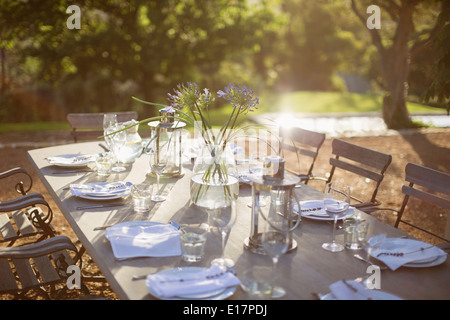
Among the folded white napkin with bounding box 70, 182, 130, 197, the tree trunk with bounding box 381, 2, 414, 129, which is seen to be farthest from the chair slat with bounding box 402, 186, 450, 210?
the tree trunk with bounding box 381, 2, 414, 129

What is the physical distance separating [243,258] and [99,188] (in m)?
1.19

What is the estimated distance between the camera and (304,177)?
3885mm

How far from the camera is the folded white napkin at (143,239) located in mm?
2014

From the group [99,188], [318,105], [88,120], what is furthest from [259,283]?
[318,105]

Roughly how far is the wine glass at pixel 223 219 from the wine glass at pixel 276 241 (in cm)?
23

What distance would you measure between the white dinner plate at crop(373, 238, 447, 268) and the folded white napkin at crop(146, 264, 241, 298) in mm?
752

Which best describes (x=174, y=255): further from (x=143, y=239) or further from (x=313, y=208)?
(x=313, y=208)

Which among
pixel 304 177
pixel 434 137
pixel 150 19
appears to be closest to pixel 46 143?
pixel 150 19

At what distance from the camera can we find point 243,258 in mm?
1999

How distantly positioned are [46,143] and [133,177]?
6208mm

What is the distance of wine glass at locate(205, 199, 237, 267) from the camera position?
1.96 m

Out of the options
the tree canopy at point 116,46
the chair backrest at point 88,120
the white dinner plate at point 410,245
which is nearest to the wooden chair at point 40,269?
the white dinner plate at point 410,245

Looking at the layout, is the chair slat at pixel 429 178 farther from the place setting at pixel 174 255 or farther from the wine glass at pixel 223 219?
the place setting at pixel 174 255
